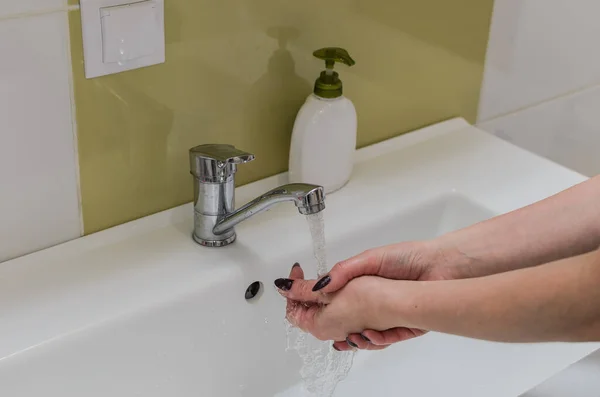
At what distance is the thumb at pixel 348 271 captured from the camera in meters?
0.80

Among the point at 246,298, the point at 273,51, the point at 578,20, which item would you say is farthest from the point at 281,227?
the point at 578,20

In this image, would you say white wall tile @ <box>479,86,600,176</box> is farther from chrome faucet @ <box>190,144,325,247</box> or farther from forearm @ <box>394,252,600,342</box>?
forearm @ <box>394,252,600,342</box>

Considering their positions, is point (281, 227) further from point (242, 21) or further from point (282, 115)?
point (242, 21)

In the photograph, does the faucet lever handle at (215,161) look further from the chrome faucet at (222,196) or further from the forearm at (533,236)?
the forearm at (533,236)

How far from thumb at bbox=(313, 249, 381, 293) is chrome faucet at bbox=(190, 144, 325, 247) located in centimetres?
6

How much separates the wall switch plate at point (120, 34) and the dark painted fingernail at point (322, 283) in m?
0.28

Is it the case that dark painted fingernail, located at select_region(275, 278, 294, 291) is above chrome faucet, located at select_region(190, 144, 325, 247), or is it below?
below

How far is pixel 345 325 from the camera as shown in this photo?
2.60ft

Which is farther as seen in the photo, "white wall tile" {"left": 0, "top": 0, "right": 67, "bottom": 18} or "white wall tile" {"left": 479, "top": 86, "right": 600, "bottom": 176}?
"white wall tile" {"left": 479, "top": 86, "right": 600, "bottom": 176}

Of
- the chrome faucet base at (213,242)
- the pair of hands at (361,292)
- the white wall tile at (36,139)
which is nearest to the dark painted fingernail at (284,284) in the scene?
the pair of hands at (361,292)

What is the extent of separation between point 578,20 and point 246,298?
0.73 m

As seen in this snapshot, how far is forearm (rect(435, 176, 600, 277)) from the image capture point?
29.7 inches

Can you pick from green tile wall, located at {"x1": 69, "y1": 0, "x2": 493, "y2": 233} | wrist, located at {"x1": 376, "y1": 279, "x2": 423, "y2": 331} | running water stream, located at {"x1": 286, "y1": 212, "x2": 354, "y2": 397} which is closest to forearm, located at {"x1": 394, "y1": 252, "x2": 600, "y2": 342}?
wrist, located at {"x1": 376, "y1": 279, "x2": 423, "y2": 331}

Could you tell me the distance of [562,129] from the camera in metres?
1.39
